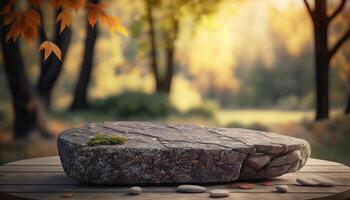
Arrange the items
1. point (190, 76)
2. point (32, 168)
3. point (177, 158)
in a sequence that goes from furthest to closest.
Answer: point (190, 76) < point (32, 168) < point (177, 158)

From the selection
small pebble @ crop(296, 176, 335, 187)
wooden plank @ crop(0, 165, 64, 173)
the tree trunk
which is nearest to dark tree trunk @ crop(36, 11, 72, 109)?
wooden plank @ crop(0, 165, 64, 173)

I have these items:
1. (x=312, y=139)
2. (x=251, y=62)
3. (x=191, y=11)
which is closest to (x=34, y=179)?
(x=312, y=139)

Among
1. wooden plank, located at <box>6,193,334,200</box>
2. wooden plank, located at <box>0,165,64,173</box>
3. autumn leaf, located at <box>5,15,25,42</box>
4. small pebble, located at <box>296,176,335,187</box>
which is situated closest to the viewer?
autumn leaf, located at <box>5,15,25,42</box>

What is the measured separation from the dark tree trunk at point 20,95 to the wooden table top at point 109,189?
5.34 metres

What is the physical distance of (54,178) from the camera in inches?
203

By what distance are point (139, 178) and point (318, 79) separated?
7782 mm

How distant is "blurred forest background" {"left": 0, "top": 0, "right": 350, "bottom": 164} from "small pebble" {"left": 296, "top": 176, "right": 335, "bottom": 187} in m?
2.84

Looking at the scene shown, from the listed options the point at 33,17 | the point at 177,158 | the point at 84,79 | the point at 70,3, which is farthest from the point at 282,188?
the point at 84,79

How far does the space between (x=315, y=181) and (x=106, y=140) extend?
1.94 m

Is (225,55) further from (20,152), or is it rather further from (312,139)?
(20,152)

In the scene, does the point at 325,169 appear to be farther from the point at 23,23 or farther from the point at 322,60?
the point at 322,60

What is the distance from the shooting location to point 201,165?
4.69 metres

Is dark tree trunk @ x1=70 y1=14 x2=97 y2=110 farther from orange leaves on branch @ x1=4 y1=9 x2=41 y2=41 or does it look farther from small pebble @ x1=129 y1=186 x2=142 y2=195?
small pebble @ x1=129 y1=186 x2=142 y2=195

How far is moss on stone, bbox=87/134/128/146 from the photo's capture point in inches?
183
